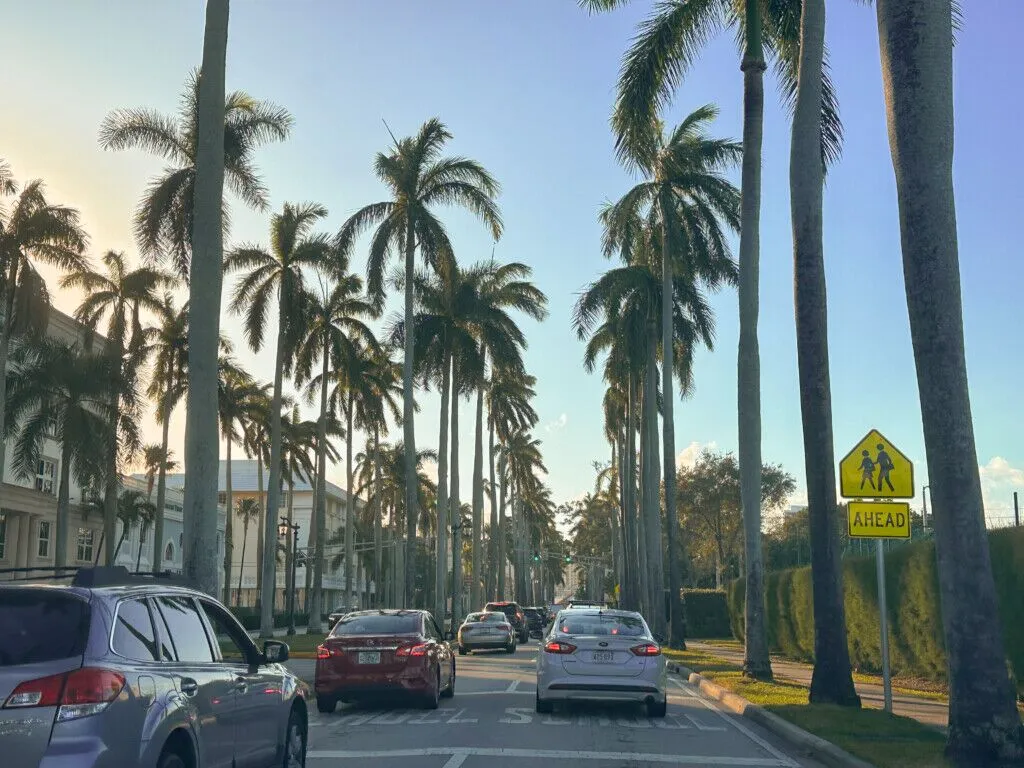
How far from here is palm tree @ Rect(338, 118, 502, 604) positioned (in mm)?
40562

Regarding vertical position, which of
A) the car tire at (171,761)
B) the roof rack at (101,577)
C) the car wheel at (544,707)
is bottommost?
the car wheel at (544,707)

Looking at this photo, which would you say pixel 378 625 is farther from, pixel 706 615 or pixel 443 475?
pixel 706 615

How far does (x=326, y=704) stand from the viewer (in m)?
16.1

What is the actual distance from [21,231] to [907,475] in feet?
88.2

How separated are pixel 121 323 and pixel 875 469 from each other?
33501 millimetres

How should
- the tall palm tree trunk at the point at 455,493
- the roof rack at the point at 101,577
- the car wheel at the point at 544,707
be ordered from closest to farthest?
the roof rack at the point at 101,577
the car wheel at the point at 544,707
the tall palm tree trunk at the point at 455,493

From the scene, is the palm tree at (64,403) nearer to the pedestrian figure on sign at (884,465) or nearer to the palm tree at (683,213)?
the palm tree at (683,213)

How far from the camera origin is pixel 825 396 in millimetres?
16484

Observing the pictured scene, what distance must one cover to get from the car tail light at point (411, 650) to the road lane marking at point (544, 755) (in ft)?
13.2

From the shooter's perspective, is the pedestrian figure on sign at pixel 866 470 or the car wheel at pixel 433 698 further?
the car wheel at pixel 433 698

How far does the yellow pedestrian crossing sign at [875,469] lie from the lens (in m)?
14.4

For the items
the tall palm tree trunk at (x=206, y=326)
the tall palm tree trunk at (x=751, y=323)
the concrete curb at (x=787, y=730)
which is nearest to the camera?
the concrete curb at (x=787, y=730)

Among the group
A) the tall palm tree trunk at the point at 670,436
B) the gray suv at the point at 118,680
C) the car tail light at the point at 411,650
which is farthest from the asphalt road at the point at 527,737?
the tall palm tree trunk at the point at 670,436

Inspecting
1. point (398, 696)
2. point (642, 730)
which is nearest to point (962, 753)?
point (642, 730)
